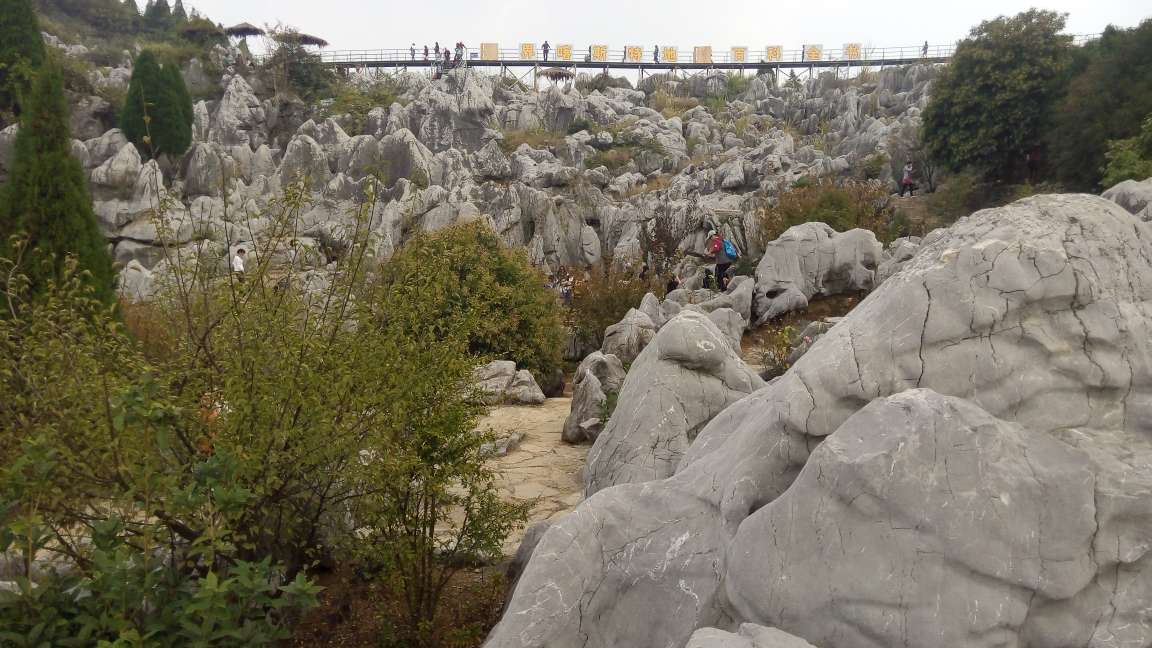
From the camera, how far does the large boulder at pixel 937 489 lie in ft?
8.95

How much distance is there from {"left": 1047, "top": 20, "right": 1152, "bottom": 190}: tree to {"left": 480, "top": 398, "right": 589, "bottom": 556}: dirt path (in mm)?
17731

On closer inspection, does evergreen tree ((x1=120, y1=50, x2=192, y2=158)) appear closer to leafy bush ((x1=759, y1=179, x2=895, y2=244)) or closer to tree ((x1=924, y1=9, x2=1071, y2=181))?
leafy bush ((x1=759, y1=179, x2=895, y2=244))

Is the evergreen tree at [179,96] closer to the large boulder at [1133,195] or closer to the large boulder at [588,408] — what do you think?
the large boulder at [588,408]

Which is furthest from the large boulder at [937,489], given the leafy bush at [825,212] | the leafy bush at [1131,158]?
the leafy bush at [1131,158]

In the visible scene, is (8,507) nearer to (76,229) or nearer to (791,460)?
(791,460)

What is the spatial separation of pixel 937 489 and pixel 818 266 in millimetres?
13924

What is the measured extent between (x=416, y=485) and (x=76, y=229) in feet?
22.8

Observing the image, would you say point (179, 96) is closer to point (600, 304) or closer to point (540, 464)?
point (600, 304)

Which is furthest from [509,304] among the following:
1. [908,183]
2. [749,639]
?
[908,183]

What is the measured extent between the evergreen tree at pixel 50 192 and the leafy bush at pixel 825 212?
46.8 feet

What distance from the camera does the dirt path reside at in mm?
7172

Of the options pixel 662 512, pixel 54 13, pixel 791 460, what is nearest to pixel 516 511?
pixel 662 512

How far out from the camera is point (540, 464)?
28.1ft

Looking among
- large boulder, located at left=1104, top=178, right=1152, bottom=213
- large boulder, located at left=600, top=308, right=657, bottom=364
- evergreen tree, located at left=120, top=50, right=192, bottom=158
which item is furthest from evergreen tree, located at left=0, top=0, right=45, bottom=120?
large boulder, located at left=1104, top=178, right=1152, bottom=213
